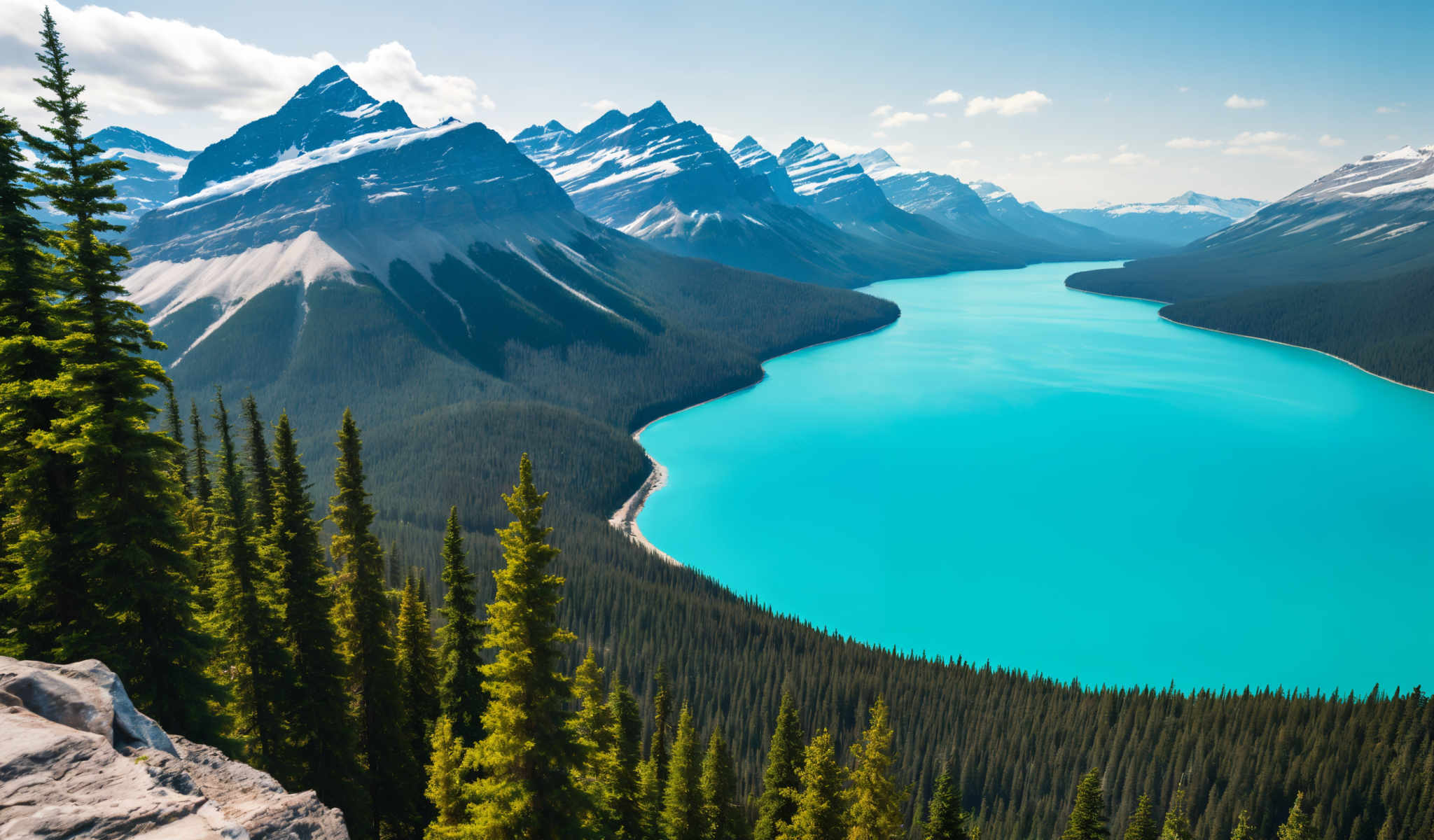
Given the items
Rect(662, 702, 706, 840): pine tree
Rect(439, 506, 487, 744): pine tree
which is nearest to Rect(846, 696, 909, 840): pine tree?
Rect(662, 702, 706, 840): pine tree

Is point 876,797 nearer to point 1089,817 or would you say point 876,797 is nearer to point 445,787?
point 1089,817

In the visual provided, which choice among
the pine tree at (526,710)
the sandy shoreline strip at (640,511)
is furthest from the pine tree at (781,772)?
the sandy shoreline strip at (640,511)

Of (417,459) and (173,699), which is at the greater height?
(173,699)

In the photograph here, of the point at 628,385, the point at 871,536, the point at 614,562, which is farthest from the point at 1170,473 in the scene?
the point at 628,385

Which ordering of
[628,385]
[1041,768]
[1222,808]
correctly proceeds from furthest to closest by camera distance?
[628,385], [1041,768], [1222,808]

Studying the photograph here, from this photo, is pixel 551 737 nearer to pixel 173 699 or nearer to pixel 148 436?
pixel 173 699

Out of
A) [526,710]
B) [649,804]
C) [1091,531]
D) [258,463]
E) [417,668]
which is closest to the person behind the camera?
[526,710]

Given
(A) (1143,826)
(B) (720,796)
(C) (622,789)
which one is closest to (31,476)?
(C) (622,789)
